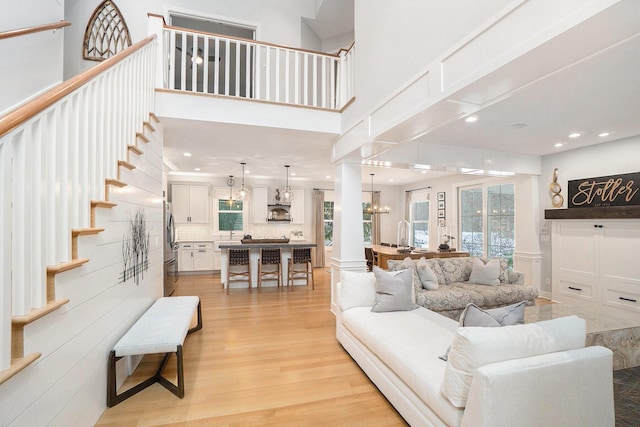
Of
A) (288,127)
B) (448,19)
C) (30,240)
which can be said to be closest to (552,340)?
(448,19)

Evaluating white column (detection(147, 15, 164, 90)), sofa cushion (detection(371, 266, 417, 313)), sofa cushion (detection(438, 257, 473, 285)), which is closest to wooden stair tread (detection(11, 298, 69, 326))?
sofa cushion (detection(371, 266, 417, 313))

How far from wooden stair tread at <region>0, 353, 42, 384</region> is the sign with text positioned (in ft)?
20.5

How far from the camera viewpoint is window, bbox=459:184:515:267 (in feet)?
19.6

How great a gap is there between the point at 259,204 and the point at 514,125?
619cm

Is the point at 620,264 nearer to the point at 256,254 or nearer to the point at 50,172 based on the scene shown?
the point at 256,254

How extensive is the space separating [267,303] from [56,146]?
A: 3.92 metres

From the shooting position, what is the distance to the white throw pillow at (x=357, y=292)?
3105 mm

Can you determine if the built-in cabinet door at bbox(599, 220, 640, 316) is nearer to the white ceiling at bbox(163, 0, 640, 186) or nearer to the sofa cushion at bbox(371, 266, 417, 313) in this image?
the white ceiling at bbox(163, 0, 640, 186)

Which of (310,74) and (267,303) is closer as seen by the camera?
(267,303)

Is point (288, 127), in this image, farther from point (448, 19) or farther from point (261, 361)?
point (261, 361)

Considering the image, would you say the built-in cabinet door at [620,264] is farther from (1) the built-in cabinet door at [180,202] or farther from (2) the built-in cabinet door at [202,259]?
(1) the built-in cabinet door at [180,202]

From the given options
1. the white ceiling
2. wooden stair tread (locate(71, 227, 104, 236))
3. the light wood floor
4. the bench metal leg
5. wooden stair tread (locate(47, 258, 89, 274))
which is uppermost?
the white ceiling

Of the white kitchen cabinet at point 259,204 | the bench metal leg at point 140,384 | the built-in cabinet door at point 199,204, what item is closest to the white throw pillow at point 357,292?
the bench metal leg at point 140,384

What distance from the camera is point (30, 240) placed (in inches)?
49.8
